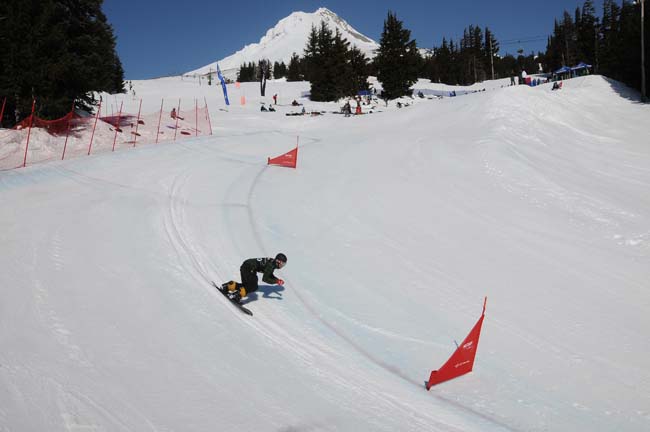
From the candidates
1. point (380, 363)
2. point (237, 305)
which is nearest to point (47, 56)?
point (237, 305)

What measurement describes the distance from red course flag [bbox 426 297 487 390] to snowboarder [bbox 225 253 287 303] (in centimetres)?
279

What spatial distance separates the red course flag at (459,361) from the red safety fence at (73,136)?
15543 millimetres

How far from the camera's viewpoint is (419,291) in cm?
852

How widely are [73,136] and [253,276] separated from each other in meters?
15.2

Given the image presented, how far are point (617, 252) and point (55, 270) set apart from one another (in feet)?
41.6

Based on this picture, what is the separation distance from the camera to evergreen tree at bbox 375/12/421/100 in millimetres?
51375

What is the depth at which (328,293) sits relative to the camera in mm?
8156

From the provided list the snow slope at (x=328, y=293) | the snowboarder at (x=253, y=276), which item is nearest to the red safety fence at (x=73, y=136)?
the snow slope at (x=328, y=293)

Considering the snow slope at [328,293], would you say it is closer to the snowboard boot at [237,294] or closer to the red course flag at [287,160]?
the snowboard boot at [237,294]

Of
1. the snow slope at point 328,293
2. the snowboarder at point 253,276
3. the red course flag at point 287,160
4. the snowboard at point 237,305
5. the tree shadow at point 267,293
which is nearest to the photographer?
the snow slope at point 328,293

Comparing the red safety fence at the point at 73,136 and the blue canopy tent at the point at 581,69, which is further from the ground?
the blue canopy tent at the point at 581,69

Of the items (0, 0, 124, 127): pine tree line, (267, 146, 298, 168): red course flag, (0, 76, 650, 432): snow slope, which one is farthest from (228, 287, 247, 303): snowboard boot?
(0, 0, 124, 127): pine tree line

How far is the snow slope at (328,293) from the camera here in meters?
4.96

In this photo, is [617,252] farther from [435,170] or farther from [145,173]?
[145,173]
